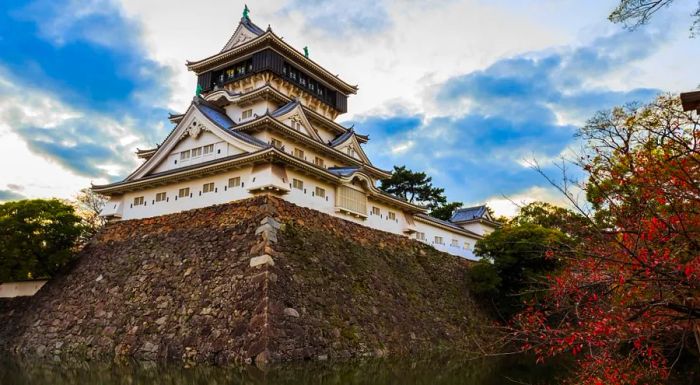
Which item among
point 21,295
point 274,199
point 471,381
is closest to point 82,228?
point 21,295

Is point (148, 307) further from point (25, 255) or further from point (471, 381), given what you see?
point (471, 381)

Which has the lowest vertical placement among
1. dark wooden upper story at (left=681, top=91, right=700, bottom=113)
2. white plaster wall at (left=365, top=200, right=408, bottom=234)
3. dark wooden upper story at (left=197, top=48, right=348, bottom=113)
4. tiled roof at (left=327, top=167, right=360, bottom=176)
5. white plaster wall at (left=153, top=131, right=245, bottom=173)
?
dark wooden upper story at (left=681, top=91, right=700, bottom=113)

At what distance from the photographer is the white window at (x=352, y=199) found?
18634mm

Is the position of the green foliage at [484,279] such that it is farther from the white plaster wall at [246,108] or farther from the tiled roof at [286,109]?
the white plaster wall at [246,108]

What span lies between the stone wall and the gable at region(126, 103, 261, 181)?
2.32 m

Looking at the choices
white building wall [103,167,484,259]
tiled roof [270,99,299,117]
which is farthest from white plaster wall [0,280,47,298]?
tiled roof [270,99,299,117]

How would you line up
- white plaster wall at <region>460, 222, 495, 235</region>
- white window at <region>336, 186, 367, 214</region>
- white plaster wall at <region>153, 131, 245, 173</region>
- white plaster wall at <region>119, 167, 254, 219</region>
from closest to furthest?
white plaster wall at <region>119, 167, 254, 219</region> < white plaster wall at <region>153, 131, 245, 173</region> < white window at <region>336, 186, 367, 214</region> < white plaster wall at <region>460, 222, 495, 235</region>

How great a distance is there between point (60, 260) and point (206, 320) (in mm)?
8837

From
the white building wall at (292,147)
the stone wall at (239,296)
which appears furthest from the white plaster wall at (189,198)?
the white building wall at (292,147)

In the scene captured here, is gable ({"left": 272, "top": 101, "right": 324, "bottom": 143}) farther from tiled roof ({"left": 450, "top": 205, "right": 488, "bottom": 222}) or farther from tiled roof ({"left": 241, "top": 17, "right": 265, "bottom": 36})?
tiled roof ({"left": 450, "top": 205, "right": 488, "bottom": 222})

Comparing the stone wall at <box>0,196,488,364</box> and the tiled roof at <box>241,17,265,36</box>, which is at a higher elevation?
the tiled roof at <box>241,17,265,36</box>

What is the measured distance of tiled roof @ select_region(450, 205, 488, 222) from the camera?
30531 mm

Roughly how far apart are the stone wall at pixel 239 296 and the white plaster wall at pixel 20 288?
0.73 metres

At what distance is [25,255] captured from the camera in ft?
58.4
